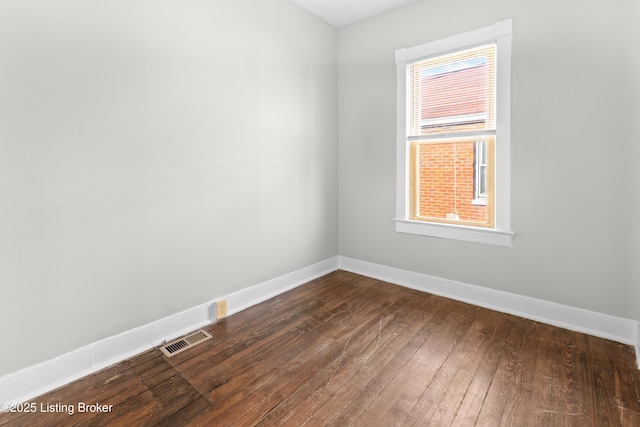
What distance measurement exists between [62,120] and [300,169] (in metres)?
2.04

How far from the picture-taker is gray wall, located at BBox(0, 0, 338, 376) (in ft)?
5.83

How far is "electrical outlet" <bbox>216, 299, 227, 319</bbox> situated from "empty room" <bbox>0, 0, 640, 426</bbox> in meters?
0.04

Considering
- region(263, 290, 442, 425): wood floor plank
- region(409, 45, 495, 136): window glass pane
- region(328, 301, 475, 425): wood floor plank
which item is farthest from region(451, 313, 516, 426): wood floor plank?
region(409, 45, 495, 136): window glass pane

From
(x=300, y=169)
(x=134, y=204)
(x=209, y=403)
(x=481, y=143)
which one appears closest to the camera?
(x=209, y=403)

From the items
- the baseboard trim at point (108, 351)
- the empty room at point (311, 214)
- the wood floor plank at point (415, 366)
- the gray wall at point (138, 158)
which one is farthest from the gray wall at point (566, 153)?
the baseboard trim at point (108, 351)

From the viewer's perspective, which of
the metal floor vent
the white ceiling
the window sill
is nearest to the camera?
the metal floor vent

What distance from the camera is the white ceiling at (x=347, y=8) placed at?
3.24 m

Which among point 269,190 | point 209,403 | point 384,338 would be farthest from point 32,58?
point 384,338

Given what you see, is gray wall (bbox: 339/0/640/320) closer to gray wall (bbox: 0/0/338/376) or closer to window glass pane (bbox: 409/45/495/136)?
window glass pane (bbox: 409/45/495/136)

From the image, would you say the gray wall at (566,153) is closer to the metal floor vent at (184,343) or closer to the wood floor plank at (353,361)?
the wood floor plank at (353,361)

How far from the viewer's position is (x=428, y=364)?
2068 mm

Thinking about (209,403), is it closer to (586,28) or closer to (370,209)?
(370,209)

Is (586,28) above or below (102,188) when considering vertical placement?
above

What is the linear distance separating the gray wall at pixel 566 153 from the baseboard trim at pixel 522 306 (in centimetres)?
6
